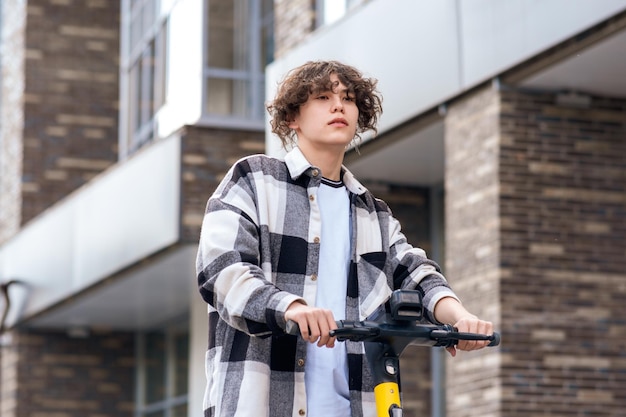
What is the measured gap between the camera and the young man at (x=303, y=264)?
13.4ft

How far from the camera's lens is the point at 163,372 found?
19.6m

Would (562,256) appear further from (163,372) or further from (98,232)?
(163,372)

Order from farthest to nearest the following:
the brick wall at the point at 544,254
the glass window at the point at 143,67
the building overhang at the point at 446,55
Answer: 1. the glass window at the point at 143,67
2. the brick wall at the point at 544,254
3. the building overhang at the point at 446,55

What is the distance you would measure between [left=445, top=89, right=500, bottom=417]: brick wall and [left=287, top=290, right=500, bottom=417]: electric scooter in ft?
20.2

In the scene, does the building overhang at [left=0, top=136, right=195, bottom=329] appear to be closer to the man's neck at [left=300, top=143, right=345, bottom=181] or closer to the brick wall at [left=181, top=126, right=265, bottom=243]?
the brick wall at [left=181, top=126, right=265, bottom=243]

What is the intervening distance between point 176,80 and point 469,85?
17.0 ft

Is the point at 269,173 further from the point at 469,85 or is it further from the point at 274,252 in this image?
the point at 469,85

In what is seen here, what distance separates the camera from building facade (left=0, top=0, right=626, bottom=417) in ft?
33.5

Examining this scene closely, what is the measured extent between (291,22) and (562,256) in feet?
13.3

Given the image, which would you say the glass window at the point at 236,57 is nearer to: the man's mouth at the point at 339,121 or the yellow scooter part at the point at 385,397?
the man's mouth at the point at 339,121

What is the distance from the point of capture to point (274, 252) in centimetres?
426

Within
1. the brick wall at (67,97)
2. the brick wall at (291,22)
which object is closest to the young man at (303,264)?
the brick wall at (291,22)

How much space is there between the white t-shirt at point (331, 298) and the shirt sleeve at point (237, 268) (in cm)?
23

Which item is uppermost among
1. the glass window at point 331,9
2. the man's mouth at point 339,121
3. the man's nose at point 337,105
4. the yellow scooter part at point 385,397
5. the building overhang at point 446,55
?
the glass window at point 331,9
